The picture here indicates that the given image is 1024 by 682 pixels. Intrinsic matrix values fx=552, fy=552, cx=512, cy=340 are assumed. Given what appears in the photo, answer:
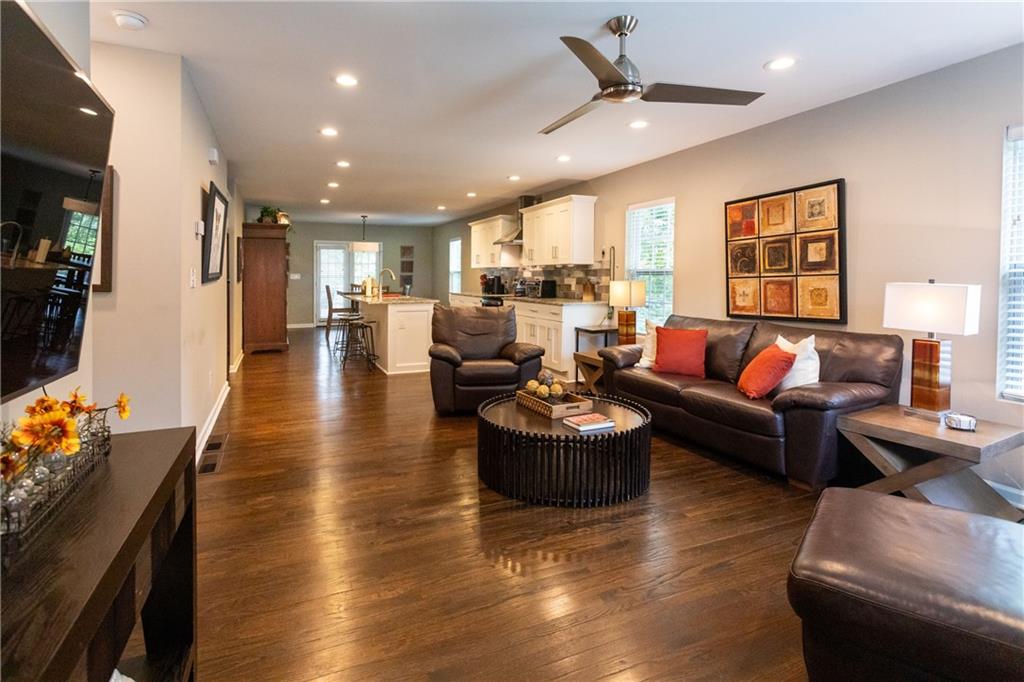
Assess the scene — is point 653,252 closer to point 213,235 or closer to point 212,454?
point 213,235

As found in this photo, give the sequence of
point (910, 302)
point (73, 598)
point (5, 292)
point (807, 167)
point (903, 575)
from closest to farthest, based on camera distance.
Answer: point (73, 598)
point (5, 292)
point (903, 575)
point (910, 302)
point (807, 167)

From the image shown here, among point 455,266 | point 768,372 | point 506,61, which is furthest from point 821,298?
point 455,266

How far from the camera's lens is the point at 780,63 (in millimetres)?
3338

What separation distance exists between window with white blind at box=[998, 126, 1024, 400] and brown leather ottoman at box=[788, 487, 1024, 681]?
198 cm

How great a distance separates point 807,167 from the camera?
4.30 meters

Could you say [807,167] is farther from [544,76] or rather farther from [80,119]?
[80,119]

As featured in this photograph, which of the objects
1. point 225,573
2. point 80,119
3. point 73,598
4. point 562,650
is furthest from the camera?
point 225,573

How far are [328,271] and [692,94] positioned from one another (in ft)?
37.6

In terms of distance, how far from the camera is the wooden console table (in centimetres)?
75

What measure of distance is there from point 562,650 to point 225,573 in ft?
4.70

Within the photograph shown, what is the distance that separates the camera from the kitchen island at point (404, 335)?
7.04 meters

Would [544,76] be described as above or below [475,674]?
above

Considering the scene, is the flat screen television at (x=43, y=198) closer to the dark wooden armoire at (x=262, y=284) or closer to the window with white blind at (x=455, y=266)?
the dark wooden armoire at (x=262, y=284)

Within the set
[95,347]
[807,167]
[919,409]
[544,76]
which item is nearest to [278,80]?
[544,76]
